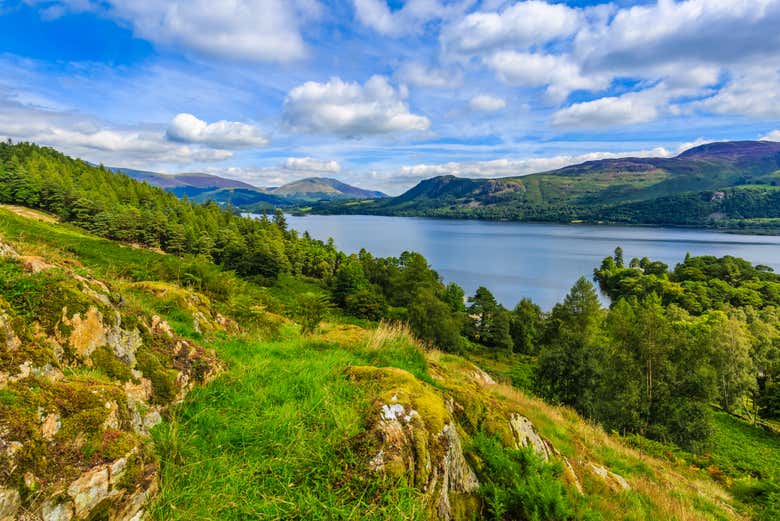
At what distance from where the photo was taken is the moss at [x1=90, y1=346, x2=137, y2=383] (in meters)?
4.38

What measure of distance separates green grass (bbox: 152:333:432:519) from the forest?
6653 mm

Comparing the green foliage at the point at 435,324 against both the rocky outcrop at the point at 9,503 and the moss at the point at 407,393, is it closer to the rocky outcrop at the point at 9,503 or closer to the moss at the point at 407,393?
the moss at the point at 407,393

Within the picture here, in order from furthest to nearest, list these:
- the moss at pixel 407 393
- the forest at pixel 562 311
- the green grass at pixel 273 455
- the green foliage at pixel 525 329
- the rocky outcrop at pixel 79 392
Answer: the green foliage at pixel 525 329, the forest at pixel 562 311, the moss at pixel 407 393, the green grass at pixel 273 455, the rocky outcrop at pixel 79 392

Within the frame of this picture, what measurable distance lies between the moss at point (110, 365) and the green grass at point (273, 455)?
32.3 inches

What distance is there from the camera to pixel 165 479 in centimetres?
360

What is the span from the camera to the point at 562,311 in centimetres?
5269

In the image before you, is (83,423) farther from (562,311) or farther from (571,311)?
(571,311)

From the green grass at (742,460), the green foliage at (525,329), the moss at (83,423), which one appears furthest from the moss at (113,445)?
the green foliage at (525,329)

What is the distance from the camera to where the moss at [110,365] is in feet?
14.4

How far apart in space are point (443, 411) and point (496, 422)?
5.14 feet

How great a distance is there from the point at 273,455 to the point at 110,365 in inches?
93.4

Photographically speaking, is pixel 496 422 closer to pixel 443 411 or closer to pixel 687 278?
pixel 443 411

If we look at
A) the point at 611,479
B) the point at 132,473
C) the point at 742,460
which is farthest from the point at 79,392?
the point at 742,460

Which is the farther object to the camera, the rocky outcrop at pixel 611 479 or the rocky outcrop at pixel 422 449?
the rocky outcrop at pixel 611 479
